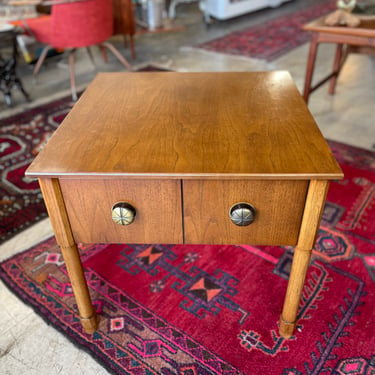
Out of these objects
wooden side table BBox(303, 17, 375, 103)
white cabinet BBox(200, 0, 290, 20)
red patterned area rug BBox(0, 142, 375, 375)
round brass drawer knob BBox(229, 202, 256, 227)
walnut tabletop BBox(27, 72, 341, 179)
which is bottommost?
red patterned area rug BBox(0, 142, 375, 375)

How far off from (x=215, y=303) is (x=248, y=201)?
0.57 meters

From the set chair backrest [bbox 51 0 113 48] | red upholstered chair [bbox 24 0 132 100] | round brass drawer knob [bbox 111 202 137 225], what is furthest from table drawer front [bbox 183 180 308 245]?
chair backrest [bbox 51 0 113 48]

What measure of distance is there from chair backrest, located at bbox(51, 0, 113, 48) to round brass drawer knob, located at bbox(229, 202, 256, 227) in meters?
2.59

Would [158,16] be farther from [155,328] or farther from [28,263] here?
[155,328]

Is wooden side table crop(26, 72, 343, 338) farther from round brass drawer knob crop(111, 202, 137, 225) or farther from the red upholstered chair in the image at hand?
the red upholstered chair

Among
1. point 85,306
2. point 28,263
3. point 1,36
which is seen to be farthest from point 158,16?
point 85,306

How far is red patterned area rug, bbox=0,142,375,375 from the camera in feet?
3.97

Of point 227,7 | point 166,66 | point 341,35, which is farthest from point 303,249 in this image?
point 227,7

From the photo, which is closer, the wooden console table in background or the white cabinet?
the wooden console table in background

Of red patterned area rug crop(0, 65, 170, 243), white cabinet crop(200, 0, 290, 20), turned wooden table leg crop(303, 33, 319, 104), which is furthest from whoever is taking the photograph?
white cabinet crop(200, 0, 290, 20)

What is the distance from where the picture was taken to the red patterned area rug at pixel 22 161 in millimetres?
1861

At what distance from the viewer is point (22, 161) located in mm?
2312

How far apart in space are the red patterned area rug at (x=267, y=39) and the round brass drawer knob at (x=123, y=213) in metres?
3.39

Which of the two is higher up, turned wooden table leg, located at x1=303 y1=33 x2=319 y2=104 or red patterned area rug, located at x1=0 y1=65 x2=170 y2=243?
turned wooden table leg, located at x1=303 y1=33 x2=319 y2=104
